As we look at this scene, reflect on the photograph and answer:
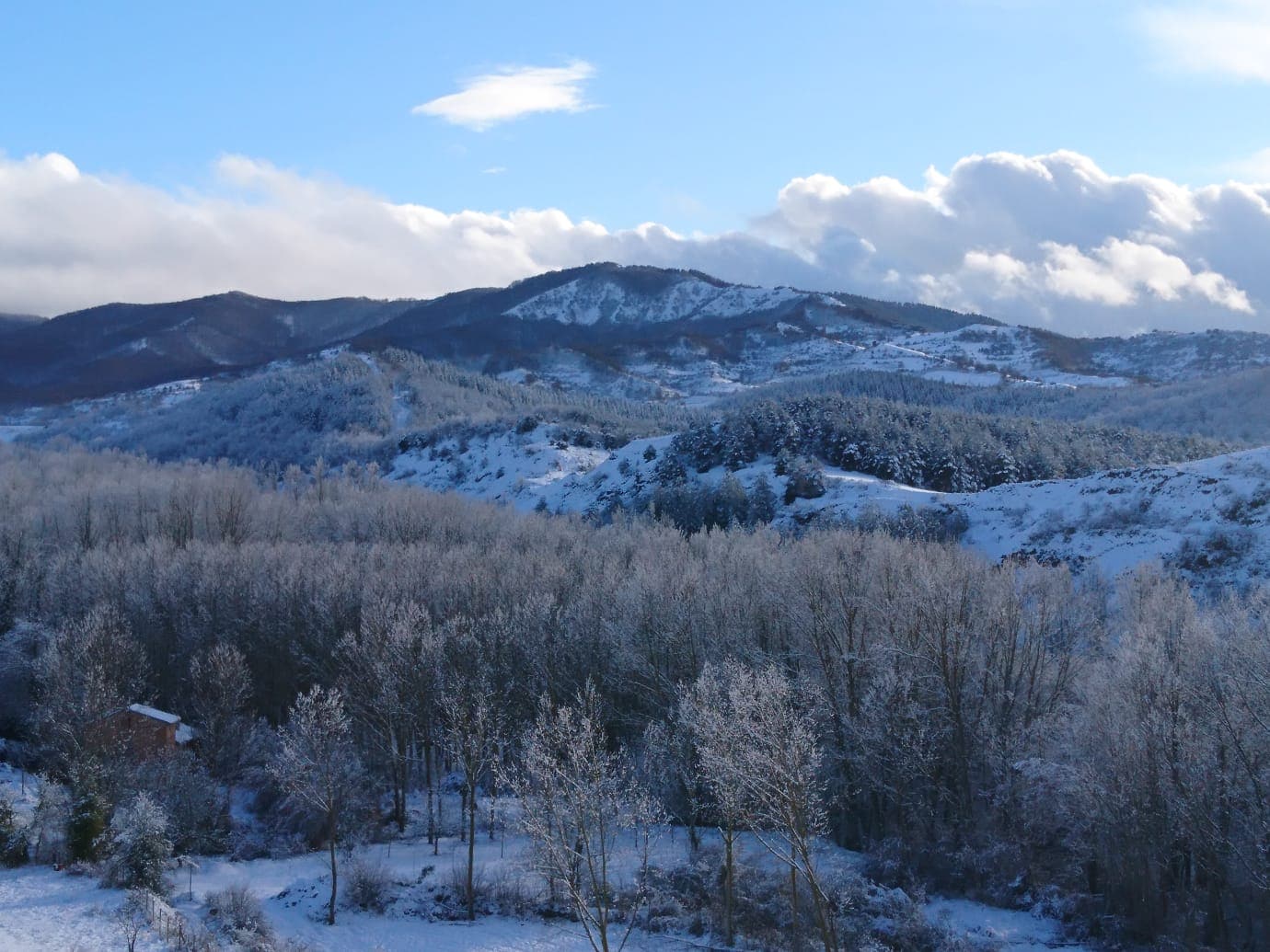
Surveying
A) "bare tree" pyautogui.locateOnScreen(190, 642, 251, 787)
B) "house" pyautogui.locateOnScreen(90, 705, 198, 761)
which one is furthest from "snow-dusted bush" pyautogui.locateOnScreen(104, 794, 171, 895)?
"bare tree" pyautogui.locateOnScreen(190, 642, 251, 787)

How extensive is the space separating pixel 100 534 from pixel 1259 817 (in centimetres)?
7888

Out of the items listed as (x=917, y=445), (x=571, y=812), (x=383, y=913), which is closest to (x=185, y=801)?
(x=383, y=913)

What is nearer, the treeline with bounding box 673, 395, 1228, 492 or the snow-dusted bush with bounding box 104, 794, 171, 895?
the snow-dusted bush with bounding box 104, 794, 171, 895

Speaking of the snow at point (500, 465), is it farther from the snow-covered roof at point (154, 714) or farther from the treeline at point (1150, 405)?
the snow-covered roof at point (154, 714)

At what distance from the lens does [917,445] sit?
104125 millimetres

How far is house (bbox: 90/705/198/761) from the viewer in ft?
128

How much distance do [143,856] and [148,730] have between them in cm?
1271

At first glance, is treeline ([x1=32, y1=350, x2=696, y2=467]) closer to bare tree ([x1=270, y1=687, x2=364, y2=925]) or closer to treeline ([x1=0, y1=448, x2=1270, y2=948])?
treeline ([x1=0, y1=448, x2=1270, y2=948])

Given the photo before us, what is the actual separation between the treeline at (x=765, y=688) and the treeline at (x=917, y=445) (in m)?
36.7

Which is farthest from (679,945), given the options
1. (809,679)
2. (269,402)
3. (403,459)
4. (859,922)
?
(269,402)

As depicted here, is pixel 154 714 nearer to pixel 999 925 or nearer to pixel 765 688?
pixel 765 688

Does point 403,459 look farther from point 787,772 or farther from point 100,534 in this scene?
point 787,772

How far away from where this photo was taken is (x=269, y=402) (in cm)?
18200

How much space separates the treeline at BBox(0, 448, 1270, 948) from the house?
116cm
